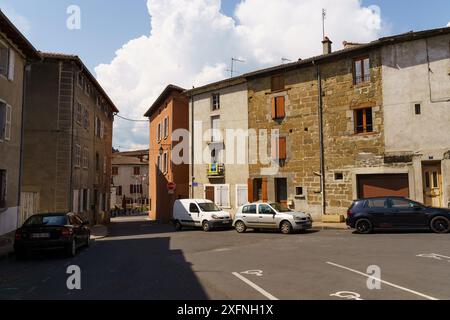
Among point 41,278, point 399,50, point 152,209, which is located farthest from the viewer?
point 152,209

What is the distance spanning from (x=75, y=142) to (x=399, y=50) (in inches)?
721

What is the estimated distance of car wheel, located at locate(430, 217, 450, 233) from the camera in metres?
14.7

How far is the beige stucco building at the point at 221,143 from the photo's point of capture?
25422mm

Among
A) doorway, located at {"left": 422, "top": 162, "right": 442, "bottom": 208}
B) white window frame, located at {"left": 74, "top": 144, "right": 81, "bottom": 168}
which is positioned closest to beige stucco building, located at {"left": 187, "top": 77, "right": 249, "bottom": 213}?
white window frame, located at {"left": 74, "top": 144, "right": 81, "bottom": 168}

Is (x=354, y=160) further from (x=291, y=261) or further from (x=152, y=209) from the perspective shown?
(x=152, y=209)

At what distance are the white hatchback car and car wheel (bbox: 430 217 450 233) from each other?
4992 mm

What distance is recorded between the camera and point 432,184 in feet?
60.5

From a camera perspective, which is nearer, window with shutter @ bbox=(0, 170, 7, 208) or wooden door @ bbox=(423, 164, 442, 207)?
window with shutter @ bbox=(0, 170, 7, 208)

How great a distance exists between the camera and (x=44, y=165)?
21.6 meters

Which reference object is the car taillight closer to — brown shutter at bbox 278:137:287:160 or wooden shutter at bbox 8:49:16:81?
wooden shutter at bbox 8:49:16:81

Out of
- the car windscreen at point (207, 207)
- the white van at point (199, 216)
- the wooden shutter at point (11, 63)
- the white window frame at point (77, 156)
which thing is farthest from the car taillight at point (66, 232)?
the white window frame at point (77, 156)

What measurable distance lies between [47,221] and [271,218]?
31.3 ft

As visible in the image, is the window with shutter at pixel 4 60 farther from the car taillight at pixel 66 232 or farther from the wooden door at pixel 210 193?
the wooden door at pixel 210 193
